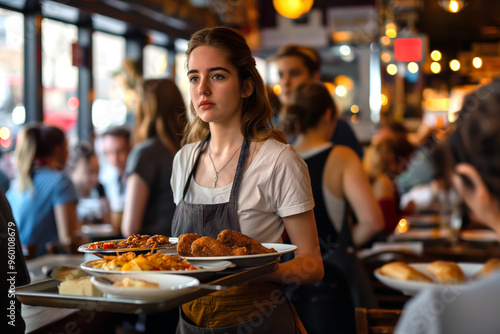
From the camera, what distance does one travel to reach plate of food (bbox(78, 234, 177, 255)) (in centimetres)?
143

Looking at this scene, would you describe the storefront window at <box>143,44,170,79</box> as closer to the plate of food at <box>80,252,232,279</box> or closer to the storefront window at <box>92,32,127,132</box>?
the storefront window at <box>92,32,127,132</box>

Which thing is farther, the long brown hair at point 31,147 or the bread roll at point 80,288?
the long brown hair at point 31,147

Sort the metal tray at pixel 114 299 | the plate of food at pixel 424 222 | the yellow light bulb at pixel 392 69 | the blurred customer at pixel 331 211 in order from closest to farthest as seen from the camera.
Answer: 1. the metal tray at pixel 114 299
2. the blurred customer at pixel 331 211
3. the plate of food at pixel 424 222
4. the yellow light bulb at pixel 392 69

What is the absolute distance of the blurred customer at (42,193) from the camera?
362 cm

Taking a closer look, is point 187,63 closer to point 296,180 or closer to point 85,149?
point 296,180

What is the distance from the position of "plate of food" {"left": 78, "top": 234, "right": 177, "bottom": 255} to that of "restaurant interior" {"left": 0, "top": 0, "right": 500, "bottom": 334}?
0.03 m

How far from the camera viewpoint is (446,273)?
1.34 m

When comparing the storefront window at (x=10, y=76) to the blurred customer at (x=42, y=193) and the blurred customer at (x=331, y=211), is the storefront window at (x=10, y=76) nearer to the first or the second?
the blurred customer at (x=42, y=193)

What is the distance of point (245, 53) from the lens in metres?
1.75

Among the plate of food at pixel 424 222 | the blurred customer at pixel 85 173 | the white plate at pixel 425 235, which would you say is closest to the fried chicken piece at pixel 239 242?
the white plate at pixel 425 235

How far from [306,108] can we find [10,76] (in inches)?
Result: 153

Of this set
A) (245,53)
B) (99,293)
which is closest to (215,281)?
(99,293)

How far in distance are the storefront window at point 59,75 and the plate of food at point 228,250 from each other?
16.6 ft

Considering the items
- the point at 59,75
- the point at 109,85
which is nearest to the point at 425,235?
the point at 59,75
